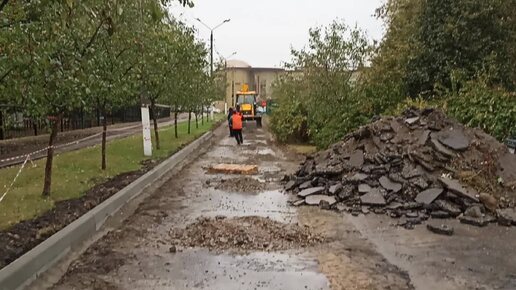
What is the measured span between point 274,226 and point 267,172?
6.91 metres

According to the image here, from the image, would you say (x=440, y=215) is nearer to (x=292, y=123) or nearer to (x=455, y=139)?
(x=455, y=139)

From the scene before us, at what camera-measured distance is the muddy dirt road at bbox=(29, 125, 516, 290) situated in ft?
19.1

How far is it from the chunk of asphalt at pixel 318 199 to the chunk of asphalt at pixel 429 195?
1531 mm

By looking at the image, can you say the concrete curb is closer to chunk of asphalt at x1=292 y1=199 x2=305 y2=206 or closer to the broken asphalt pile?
chunk of asphalt at x1=292 y1=199 x2=305 y2=206

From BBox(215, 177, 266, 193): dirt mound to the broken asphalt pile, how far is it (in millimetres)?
716

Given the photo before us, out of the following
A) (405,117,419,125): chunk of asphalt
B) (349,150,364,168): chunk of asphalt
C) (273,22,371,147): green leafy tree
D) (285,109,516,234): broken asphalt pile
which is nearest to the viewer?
(285,109,516,234): broken asphalt pile

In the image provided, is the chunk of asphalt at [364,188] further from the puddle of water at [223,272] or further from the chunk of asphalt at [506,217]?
the puddle of water at [223,272]

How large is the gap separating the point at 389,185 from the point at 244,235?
3824 millimetres

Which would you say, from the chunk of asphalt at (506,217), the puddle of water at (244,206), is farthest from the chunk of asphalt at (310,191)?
the chunk of asphalt at (506,217)

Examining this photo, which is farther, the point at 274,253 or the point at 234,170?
the point at 234,170

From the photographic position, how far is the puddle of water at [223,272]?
5715 millimetres

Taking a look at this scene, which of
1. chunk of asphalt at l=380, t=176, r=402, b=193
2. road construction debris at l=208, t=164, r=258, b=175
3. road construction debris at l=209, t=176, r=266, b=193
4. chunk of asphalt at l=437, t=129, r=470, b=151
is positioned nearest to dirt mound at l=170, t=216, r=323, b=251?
chunk of asphalt at l=380, t=176, r=402, b=193

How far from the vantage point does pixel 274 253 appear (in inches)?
272

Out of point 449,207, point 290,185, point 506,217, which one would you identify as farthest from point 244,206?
point 506,217
